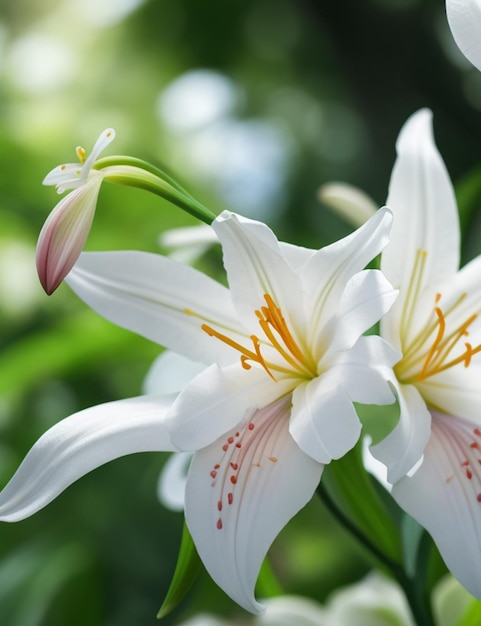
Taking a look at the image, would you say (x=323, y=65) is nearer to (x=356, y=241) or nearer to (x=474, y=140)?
(x=474, y=140)

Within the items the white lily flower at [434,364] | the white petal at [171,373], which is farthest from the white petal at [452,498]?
the white petal at [171,373]

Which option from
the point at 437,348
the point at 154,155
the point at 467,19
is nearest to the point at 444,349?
the point at 437,348

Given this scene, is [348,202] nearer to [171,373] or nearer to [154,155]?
[171,373]

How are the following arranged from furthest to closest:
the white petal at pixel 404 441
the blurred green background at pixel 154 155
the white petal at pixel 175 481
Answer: the blurred green background at pixel 154 155 → the white petal at pixel 175 481 → the white petal at pixel 404 441

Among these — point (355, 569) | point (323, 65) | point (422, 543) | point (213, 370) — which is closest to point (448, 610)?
point (422, 543)

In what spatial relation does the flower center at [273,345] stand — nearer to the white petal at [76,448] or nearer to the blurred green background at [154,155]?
the white petal at [76,448]

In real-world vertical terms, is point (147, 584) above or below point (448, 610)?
below
